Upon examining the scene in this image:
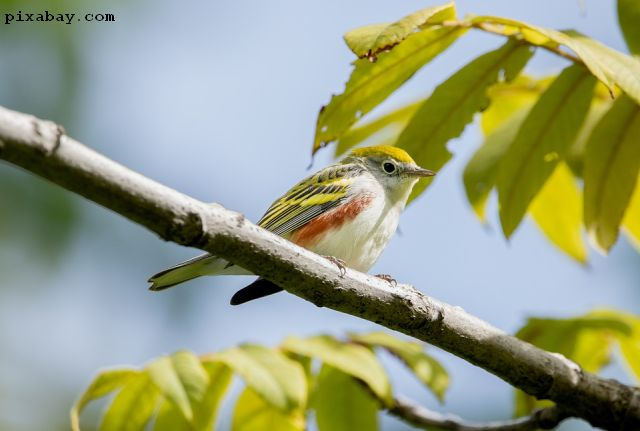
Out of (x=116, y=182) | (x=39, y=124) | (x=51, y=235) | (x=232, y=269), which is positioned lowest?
(x=51, y=235)

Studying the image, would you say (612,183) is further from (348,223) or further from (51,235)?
(51,235)

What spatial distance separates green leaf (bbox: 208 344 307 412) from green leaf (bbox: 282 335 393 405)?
8cm

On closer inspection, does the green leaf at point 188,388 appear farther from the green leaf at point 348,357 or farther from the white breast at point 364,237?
the white breast at point 364,237

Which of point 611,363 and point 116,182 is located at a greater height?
point 116,182

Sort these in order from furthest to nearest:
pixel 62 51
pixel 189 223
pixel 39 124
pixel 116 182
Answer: pixel 62 51
pixel 189 223
pixel 116 182
pixel 39 124

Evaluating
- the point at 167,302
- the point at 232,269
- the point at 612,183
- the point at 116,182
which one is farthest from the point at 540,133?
the point at 167,302

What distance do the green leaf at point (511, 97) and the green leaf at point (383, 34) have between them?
1370 mm

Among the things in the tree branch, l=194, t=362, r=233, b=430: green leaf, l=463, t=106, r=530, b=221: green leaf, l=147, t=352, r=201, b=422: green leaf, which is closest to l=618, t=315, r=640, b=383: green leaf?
the tree branch

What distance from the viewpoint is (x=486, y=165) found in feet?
10.8

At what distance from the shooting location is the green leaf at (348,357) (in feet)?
9.78

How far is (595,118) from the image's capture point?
3473mm

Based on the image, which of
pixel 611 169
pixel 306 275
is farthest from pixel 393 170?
pixel 306 275

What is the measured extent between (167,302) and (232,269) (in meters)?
4.02

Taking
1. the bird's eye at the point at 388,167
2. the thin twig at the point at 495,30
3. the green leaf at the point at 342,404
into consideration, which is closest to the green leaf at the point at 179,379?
the green leaf at the point at 342,404
